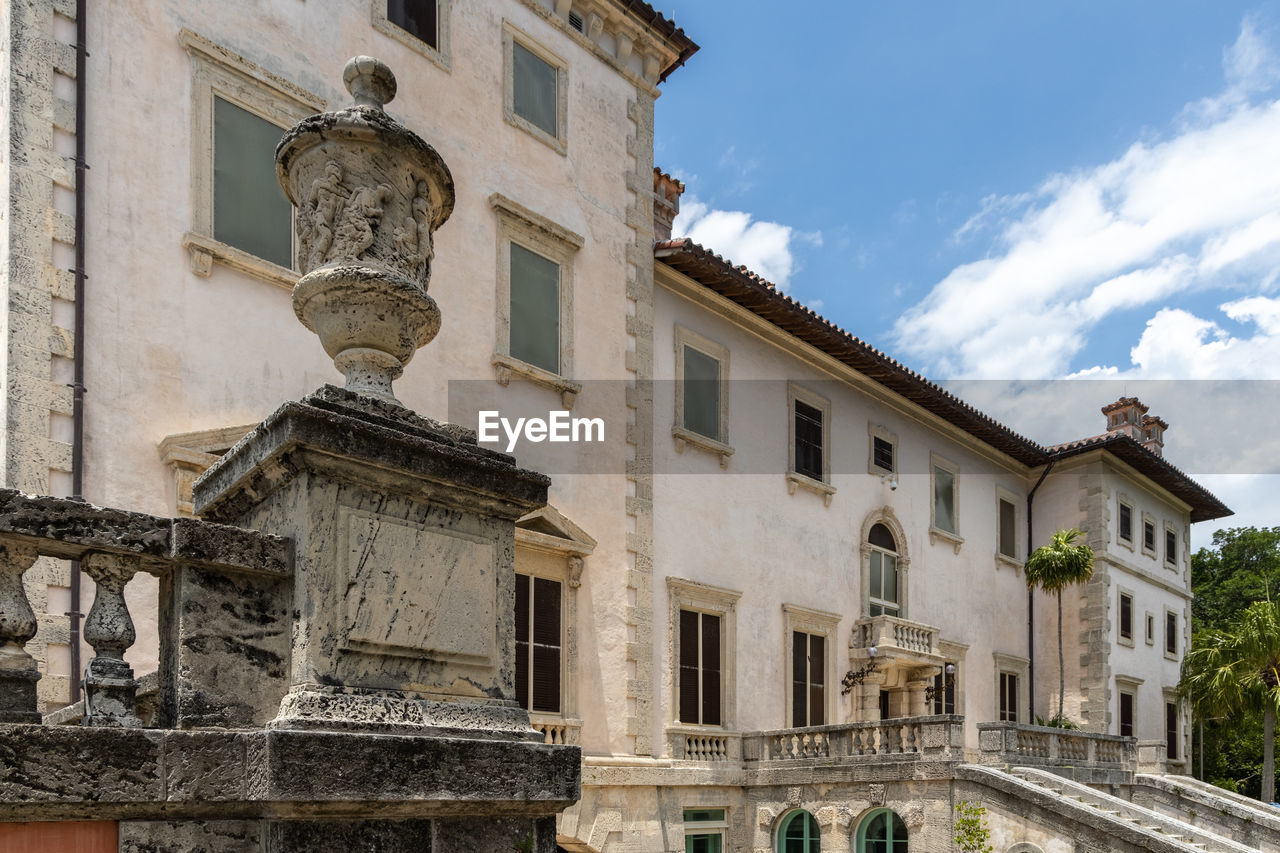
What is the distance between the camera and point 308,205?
13.7 ft

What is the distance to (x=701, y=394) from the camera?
17.6 m

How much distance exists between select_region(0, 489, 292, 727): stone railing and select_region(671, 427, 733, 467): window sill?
13.1 m

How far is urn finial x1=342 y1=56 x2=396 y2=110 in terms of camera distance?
165 inches

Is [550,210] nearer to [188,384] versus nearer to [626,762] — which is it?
[188,384]

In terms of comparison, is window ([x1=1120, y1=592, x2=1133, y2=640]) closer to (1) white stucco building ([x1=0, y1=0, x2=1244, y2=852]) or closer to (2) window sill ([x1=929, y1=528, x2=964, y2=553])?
(1) white stucco building ([x1=0, y1=0, x2=1244, y2=852])

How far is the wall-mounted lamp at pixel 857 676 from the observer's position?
19.5 m

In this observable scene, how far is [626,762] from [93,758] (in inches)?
477

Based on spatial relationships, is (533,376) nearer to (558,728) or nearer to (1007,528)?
(558,728)

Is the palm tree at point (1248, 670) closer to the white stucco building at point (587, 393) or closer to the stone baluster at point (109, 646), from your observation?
the white stucco building at point (587, 393)

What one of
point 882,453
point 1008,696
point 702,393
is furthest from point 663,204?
point 1008,696

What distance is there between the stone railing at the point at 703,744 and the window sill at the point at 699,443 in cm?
419

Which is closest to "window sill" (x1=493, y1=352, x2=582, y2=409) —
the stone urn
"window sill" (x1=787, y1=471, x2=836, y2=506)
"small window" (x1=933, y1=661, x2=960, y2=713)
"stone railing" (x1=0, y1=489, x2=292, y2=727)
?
"window sill" (x1=787, y1=471, x2=836, y2=506)

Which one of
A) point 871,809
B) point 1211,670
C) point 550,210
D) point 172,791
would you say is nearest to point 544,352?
point 550,210

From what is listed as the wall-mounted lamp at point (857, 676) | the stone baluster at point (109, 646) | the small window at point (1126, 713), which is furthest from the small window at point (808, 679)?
the stone baluster at point (109, 646)
